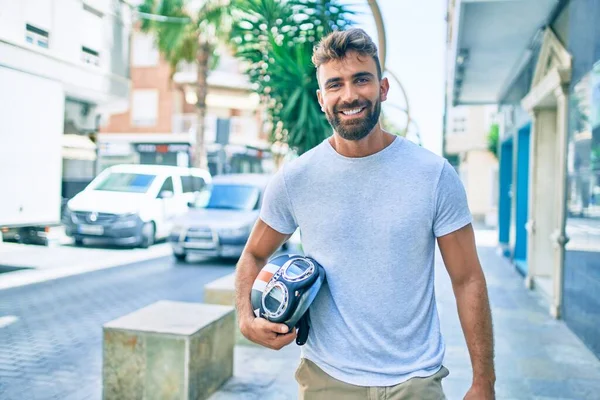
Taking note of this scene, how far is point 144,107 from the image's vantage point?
34.7m

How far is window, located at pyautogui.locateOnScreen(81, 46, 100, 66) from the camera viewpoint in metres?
4.58

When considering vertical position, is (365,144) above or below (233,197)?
above

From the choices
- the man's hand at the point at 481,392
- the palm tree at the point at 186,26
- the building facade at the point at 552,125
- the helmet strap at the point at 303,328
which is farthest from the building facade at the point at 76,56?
the palm tree at the point at 186,26

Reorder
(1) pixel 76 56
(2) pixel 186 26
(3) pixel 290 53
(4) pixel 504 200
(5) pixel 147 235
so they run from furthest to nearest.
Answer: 1. (2) pixel 186 26
2. (4) pixel 504 200
3. (5) pixel 147 235
4. (3) pixel 290 53
5. (1) pixel 76 56

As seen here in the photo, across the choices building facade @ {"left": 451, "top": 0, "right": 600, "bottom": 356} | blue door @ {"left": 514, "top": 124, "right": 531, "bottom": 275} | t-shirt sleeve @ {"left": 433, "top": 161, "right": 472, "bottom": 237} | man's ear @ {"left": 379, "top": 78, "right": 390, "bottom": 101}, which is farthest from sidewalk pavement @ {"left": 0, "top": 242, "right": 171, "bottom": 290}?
blue door @ {"left": 514, "top": 124, "right": 531, "bottom": 275}

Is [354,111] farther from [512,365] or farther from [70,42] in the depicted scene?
[512,365]

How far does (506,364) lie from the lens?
546cm

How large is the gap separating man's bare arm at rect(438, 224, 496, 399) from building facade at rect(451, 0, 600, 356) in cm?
399

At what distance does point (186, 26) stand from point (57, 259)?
15.3 meters

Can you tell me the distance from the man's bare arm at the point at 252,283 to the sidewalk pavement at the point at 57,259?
2.73m

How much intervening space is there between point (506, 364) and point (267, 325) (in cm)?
411

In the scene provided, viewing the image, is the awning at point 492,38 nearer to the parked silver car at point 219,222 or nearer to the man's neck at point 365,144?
the parked silver car at point 219,222

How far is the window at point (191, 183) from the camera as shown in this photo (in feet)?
53.8

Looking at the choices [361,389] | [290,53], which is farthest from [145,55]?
[361,389]
